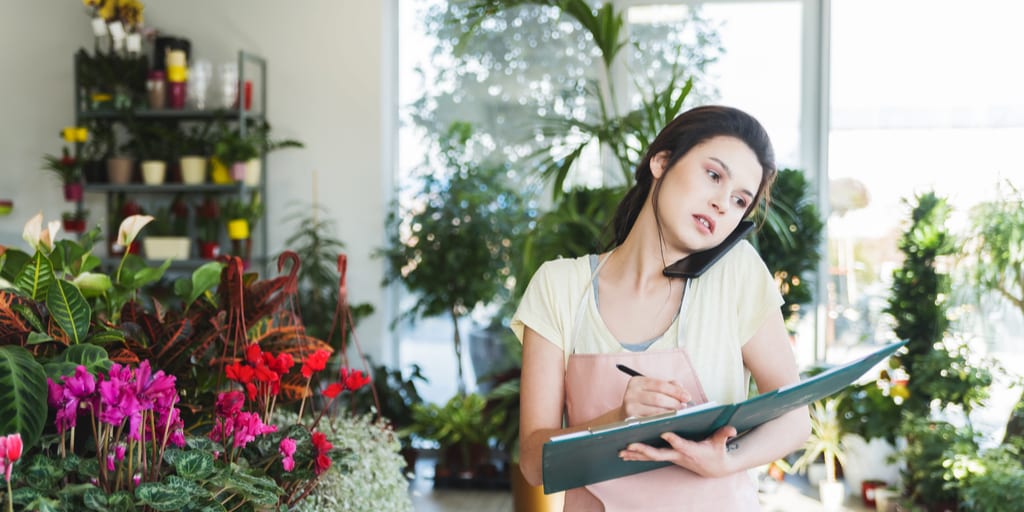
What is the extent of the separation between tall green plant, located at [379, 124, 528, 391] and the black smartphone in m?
3.00

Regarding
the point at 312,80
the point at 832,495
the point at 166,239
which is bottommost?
the point at 832,495

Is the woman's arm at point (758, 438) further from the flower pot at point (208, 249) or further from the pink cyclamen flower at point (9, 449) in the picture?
the flower pot at point (208, 249)

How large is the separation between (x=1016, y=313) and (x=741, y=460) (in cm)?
291

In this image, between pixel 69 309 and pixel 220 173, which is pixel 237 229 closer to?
pixel 220 173

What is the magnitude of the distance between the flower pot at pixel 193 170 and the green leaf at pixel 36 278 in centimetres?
306

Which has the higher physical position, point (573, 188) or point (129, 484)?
point (573, 188)

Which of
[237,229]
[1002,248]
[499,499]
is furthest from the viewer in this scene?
[237,229]

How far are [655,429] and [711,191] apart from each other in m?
0.41

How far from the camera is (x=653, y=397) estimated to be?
130 centimetres

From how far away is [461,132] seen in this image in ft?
15.6

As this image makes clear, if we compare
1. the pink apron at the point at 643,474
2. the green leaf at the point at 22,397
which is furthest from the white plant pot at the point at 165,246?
the pink apron at the point at 643,474

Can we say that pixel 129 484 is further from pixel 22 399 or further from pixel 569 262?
pixel 569 262

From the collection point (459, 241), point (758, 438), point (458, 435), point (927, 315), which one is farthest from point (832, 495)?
point (758, 438)

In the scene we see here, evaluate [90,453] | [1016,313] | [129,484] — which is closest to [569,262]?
[129,484]
